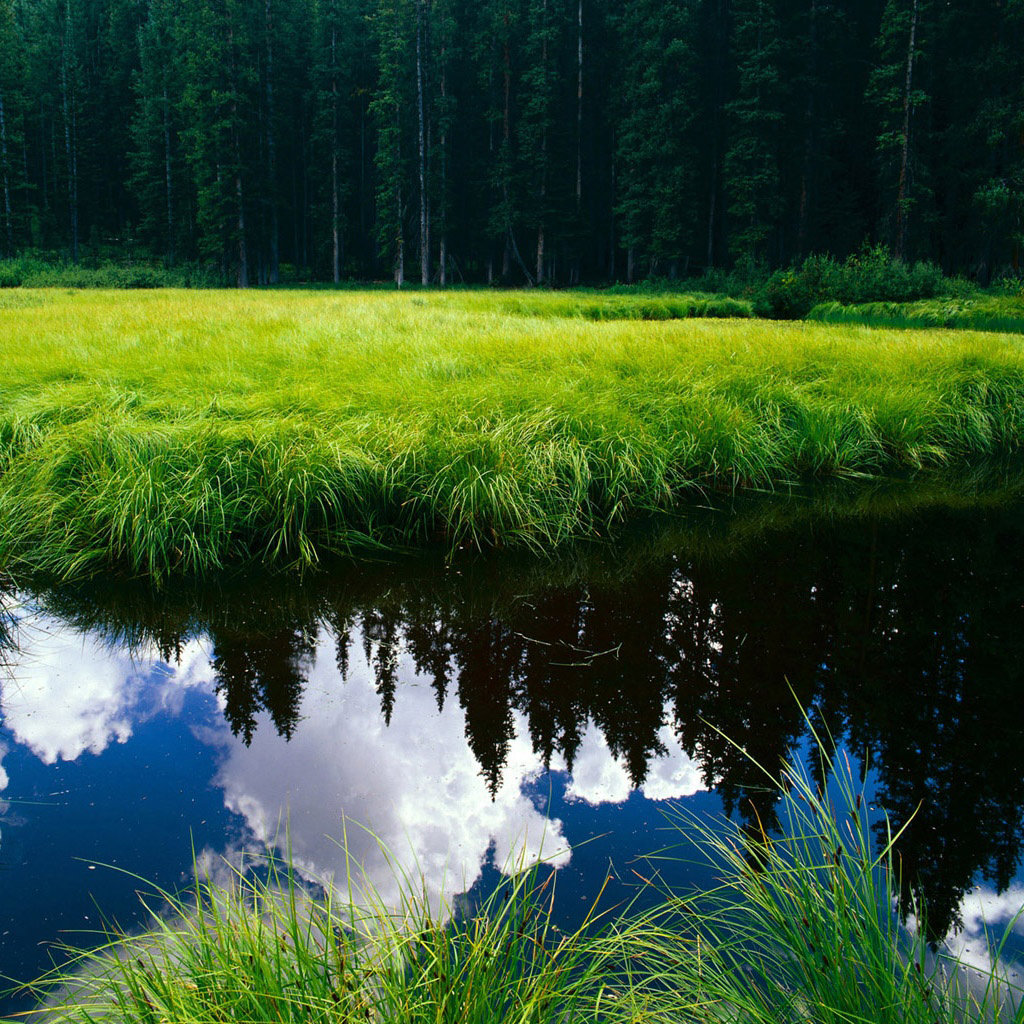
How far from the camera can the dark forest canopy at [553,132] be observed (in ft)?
73.6

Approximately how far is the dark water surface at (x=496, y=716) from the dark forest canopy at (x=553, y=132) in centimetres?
2152

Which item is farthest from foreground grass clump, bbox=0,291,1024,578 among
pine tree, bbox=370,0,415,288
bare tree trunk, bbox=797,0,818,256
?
pine tree, bbox=370,0,415,288

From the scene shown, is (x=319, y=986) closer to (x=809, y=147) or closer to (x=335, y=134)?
(x=809, y=147)

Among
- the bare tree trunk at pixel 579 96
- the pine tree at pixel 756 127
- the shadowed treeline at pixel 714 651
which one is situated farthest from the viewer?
the bare tree trunk at pixel 579 96

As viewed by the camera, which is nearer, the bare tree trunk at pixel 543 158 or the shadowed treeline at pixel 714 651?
the shadowed treeline at pixel 714 651

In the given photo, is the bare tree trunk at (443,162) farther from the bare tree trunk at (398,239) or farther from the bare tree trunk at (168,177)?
the bare tree trunk at (168,177)

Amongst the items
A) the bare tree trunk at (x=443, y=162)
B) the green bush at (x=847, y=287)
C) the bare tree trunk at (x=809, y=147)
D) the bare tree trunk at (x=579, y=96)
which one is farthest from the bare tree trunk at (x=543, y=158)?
the green bush at (x=847, y=287)

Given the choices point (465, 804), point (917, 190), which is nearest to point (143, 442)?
point (465, 804)

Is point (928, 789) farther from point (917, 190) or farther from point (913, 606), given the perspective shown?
point (917, 190)

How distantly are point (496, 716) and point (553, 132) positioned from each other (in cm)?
2882

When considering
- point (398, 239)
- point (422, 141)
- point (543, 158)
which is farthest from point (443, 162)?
point (543, 158)

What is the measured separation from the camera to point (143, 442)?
4.24 m

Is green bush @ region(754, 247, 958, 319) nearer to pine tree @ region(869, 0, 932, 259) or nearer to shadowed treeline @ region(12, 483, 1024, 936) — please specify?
pine tree @ region(869, 0, 932, 259)

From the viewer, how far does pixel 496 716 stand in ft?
8.64
